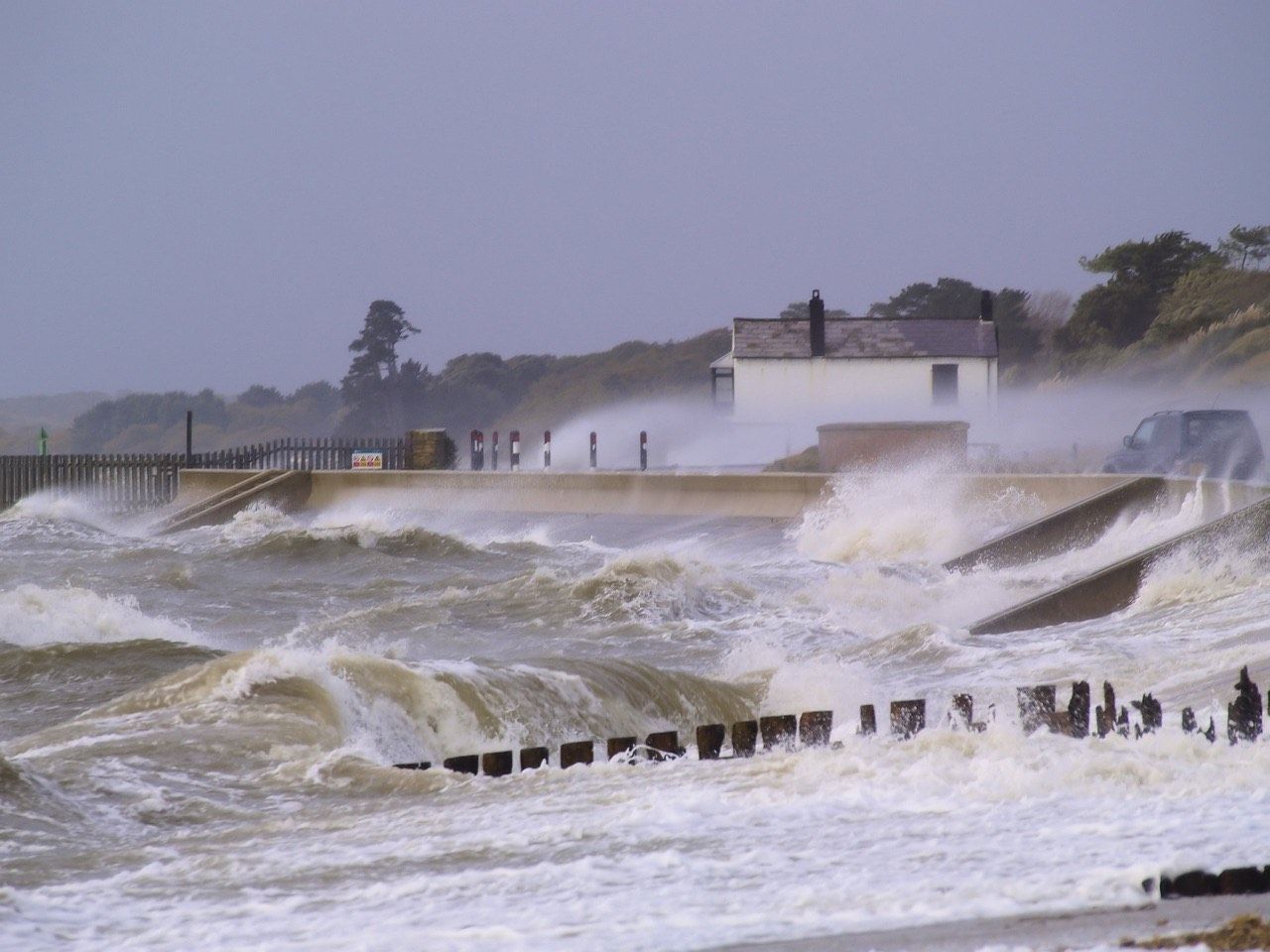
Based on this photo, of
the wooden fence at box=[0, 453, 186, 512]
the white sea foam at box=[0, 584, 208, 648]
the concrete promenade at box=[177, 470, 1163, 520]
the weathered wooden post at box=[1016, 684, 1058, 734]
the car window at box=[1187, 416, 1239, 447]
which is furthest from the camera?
the wooden fence at box=[0, 453, 186, 512]

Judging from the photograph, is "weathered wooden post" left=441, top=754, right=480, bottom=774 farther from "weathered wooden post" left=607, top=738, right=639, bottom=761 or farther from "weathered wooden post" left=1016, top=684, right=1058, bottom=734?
"weathered wooden post" left=1016, top=684, right=1058, bottom=734

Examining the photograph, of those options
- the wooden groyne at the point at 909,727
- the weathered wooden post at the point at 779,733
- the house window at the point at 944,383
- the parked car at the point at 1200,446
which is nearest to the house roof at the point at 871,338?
the house window at the point at 944,383

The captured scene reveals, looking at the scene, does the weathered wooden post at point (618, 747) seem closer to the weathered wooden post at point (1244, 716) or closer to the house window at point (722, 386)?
the weathered wooden post at point (1244, 716)

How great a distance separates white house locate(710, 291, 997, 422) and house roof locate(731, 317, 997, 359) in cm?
3

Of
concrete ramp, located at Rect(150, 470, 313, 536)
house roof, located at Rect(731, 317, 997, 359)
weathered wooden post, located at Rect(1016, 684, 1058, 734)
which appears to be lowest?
weathered wooden post, located at Rect(1016, 684, 1058, 734)

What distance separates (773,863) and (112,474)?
35768 millimetres

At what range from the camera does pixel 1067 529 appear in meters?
19.6

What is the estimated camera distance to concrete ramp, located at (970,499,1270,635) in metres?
13.8

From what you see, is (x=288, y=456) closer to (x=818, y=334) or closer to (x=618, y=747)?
(x=818, y=334)

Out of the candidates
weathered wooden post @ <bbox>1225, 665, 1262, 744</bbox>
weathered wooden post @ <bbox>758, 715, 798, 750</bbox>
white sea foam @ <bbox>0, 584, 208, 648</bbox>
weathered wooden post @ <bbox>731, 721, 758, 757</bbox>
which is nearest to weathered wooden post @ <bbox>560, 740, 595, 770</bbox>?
weathered wooden post @ <bbox>731, 721, 758, 757</bbox>

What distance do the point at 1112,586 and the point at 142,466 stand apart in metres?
28.7

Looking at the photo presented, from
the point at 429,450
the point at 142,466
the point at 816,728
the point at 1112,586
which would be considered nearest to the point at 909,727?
the point at 816,728

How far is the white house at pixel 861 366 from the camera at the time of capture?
4934 cm

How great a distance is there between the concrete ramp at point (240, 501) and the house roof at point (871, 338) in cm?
2128
